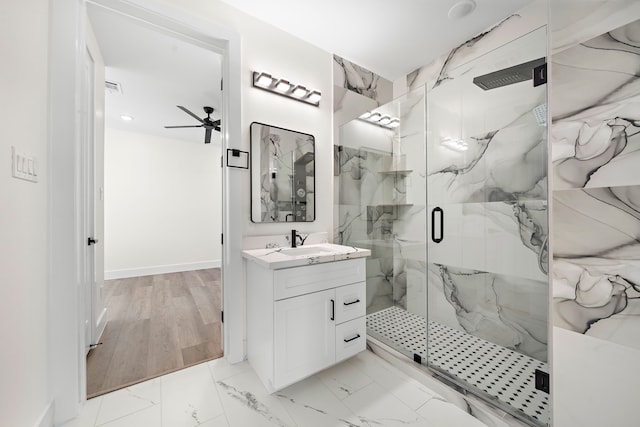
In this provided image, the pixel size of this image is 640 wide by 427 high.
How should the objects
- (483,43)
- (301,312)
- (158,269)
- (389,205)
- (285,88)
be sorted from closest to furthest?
(301,312) → (285,88) → (483,43) → (389,205) → (158,269)

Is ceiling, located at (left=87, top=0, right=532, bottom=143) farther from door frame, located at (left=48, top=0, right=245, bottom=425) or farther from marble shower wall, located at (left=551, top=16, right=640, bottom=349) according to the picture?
marble shower wall, located at (left=551, top=16, right=640, bottom=349)

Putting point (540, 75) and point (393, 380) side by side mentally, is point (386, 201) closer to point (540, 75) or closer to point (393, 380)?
point (540, 75)

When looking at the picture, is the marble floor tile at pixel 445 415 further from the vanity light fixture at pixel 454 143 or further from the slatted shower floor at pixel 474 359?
the vanity light fixture at pixel 454 143

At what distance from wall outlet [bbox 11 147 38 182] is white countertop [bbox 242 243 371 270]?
108 centimetres

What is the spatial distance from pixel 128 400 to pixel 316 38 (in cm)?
287

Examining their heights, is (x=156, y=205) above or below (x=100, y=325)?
above

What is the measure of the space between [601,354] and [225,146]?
7.40 feet

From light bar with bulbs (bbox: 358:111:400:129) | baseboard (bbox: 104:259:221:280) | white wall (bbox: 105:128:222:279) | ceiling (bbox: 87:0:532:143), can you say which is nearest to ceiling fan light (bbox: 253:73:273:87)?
ceiling (bbox: 87:0:532:143)

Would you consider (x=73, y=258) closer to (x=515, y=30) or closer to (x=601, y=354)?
(x=601, y=354)

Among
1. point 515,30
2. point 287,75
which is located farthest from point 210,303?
point 515,30

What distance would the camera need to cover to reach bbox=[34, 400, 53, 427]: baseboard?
1.14 meters

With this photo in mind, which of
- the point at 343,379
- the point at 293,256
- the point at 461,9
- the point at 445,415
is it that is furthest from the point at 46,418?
the point at 461,9

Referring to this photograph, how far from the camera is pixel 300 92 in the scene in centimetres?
208

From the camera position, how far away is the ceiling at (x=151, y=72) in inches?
76.5
